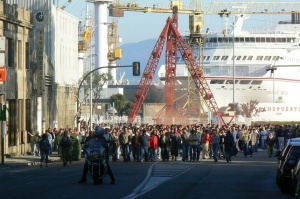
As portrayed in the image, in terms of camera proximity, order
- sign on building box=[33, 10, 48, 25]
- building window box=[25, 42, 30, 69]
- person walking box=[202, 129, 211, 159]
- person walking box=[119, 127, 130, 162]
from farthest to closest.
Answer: sign on building box=[33, 10, 48, 25] < building window box=[25, 42, 30, 69] < person walking box=[202, 129, 211, 159] < person walking box=[119, 127, 130, 162]

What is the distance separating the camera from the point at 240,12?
5399 inches

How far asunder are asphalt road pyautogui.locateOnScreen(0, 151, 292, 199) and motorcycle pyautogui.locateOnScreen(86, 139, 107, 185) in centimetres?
32

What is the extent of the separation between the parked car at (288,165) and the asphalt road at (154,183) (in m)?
0.31

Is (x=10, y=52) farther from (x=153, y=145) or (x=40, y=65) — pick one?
(x=153, y=145)

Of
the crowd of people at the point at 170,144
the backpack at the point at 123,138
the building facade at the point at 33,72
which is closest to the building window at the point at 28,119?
the building facade at the point at 33,72

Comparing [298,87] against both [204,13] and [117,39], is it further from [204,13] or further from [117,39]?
[117,39]

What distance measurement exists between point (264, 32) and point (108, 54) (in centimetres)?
2928

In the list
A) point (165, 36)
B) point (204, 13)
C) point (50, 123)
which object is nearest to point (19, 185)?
point (50, 123)

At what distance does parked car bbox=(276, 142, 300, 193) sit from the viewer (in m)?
26.0

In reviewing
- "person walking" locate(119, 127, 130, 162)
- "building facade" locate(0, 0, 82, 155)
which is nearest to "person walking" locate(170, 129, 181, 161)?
"person walking" locate(119, 127, 130, 162)

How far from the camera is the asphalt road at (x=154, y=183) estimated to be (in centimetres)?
2542

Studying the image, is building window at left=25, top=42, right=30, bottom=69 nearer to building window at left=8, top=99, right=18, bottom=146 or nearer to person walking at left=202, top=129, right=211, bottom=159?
building window at left=8, top=99, right=18, bottom=146

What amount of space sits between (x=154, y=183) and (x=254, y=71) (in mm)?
98278

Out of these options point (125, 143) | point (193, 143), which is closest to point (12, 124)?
point (125, 143)
